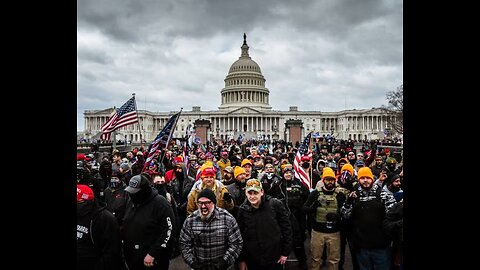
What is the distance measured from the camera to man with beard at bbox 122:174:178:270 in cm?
432

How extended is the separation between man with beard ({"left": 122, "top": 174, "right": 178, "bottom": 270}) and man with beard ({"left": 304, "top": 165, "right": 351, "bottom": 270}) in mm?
2313

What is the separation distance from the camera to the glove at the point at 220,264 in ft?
13.6

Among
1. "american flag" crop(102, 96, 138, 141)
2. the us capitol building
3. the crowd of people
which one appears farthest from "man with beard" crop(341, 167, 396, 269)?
the us capitol building

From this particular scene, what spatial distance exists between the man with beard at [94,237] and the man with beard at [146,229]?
1.25 feet

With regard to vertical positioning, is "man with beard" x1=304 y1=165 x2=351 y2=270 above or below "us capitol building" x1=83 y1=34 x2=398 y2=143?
below

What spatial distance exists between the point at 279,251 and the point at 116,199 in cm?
309

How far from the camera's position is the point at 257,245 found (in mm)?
4578

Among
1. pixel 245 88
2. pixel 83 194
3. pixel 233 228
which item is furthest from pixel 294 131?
pixel 245 88

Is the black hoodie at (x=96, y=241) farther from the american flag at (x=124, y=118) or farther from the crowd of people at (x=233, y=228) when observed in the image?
the american flag at (x=124, y=118)

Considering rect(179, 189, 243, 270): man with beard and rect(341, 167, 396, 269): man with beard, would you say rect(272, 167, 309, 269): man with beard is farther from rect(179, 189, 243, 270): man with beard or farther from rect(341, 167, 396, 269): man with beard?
rect(179, 189, 243, 270): man with beard

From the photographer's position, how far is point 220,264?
417 centimetres
